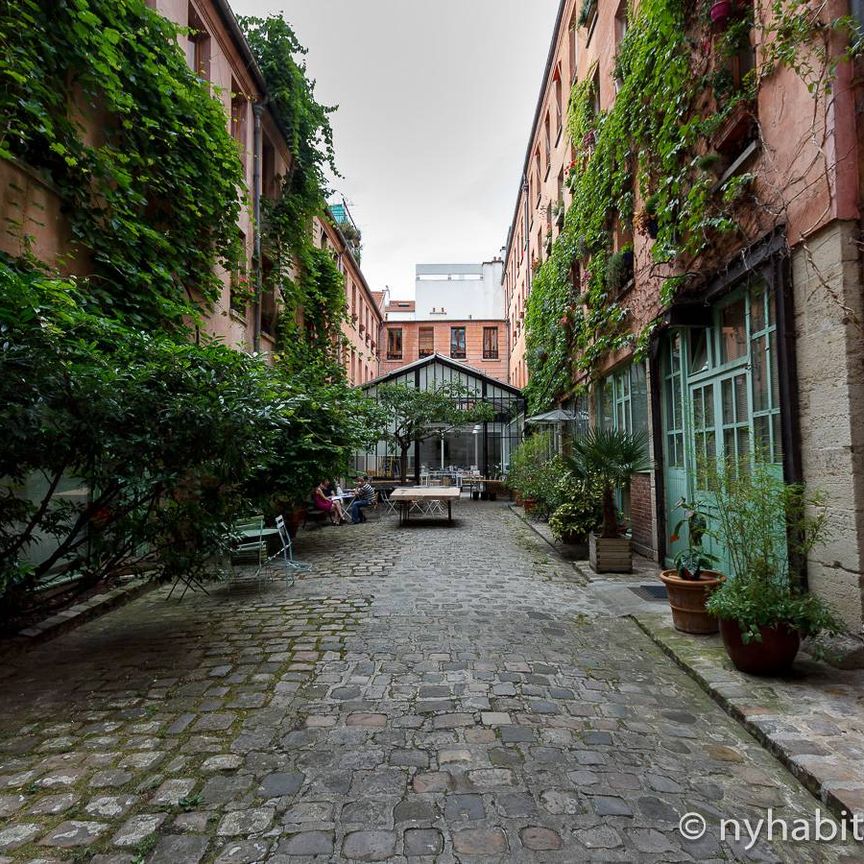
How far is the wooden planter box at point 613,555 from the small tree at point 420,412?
11542mm

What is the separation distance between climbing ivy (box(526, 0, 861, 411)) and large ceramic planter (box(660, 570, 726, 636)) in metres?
3.41

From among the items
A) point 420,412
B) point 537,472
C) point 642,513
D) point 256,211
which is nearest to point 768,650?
point 642,513

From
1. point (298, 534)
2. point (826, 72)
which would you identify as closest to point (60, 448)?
point (826, 72)

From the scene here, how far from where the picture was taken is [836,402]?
3816 mm

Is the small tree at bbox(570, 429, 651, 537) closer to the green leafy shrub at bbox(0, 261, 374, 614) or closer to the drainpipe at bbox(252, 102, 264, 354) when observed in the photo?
the green leafy shrub at bbox(0, 261, 374, 614)

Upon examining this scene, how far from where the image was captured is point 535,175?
18.5m

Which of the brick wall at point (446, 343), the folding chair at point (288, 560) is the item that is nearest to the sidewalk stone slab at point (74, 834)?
the folding chair at point (288, 560)

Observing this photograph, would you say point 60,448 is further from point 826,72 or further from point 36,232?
point 826,72

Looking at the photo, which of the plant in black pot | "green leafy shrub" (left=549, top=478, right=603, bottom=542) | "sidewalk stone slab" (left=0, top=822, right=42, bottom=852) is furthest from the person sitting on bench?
"sidewalk stone slab" (left=0, top=822, right=42, bottom=852)

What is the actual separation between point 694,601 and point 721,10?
576 centimetres

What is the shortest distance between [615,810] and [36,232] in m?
7.04

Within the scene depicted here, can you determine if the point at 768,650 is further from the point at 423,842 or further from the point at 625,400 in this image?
the point at 625,400

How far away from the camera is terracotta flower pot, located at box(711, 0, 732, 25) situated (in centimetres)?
513

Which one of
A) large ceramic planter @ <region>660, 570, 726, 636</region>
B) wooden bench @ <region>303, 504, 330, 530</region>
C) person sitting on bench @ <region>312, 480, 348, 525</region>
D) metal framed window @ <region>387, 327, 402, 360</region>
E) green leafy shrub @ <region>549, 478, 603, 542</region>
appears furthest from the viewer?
metal framed window @ <region>387, 327, 402, 360</region>
